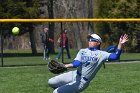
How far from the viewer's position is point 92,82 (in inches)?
508

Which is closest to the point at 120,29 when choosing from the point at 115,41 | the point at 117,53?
the point at 115,41

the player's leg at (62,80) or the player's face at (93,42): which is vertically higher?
the player's face at (93,42)

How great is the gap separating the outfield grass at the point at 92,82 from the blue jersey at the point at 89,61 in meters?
3.20

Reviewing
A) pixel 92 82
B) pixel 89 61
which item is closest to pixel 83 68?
pixel 89 61

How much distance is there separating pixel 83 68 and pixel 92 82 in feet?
16.2

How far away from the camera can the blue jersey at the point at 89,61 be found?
8.03 metres

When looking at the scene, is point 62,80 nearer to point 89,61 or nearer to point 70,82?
point 70,82

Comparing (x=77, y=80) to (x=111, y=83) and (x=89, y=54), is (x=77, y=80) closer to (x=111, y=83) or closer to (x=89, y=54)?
(x=89, y=54)

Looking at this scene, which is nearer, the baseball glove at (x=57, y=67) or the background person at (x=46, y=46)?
the baseball glove at (x=57, y=67)

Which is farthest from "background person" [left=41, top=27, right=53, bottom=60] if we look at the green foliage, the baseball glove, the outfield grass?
the baseball glove

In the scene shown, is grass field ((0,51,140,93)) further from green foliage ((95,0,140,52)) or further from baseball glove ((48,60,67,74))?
green foliage ((95,0,140,52))

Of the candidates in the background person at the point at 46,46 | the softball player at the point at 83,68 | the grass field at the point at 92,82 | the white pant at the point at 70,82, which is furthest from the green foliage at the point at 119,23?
the white pant at the point at 70,82

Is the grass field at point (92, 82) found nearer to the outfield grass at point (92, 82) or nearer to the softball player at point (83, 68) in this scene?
→ the outfield grass at point (92, 82)

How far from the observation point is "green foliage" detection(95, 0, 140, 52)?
26406 mm
